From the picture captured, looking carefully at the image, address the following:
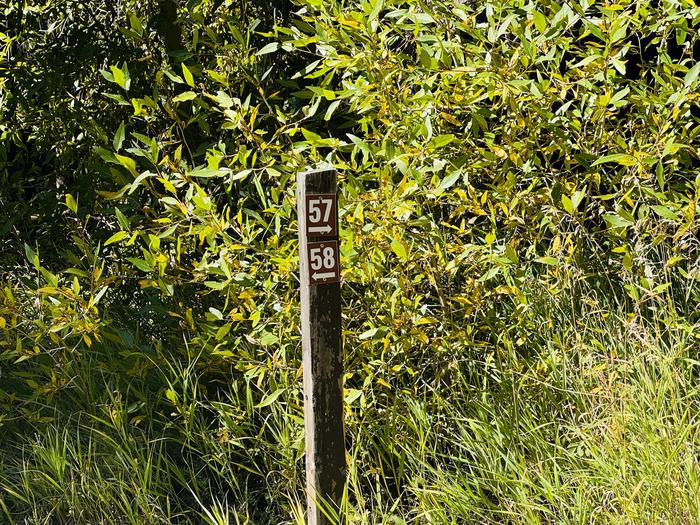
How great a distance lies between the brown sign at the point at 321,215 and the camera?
2766 mm

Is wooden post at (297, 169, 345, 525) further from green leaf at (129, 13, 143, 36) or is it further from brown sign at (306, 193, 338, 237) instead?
green leaf at (129, 13, 143, 36)

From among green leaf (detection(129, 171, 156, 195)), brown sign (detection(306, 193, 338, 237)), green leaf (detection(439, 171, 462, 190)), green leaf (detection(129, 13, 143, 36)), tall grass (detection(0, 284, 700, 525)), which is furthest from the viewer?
green leaf (detection(129, 13, 143, 36))

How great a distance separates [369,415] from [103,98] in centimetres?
230

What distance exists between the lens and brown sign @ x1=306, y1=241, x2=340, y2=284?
2.79m

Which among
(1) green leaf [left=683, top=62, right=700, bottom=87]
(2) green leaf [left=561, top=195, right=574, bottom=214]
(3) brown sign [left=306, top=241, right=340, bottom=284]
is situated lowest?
(3) brown sign [left=306, top=241, right=340, bottom=284]

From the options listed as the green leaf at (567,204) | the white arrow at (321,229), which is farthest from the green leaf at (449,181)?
the white arrow at (321,229)

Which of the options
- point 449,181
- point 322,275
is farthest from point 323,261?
point 449,181

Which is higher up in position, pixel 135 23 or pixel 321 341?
pixel 135 23

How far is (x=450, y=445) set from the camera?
141 inches

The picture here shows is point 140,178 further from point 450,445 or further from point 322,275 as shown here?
point 450,445

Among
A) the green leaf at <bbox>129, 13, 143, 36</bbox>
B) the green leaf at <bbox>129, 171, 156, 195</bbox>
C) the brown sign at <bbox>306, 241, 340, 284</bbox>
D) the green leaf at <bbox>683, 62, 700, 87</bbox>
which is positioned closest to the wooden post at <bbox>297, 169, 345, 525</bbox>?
the brown sign at <bbox>306, 241, 340, 284</bbox>

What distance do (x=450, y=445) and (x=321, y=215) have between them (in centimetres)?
126

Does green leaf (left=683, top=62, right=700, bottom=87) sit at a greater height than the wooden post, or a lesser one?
greater

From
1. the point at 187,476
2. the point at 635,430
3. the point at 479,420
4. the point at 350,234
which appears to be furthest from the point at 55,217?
the point at 635,430
